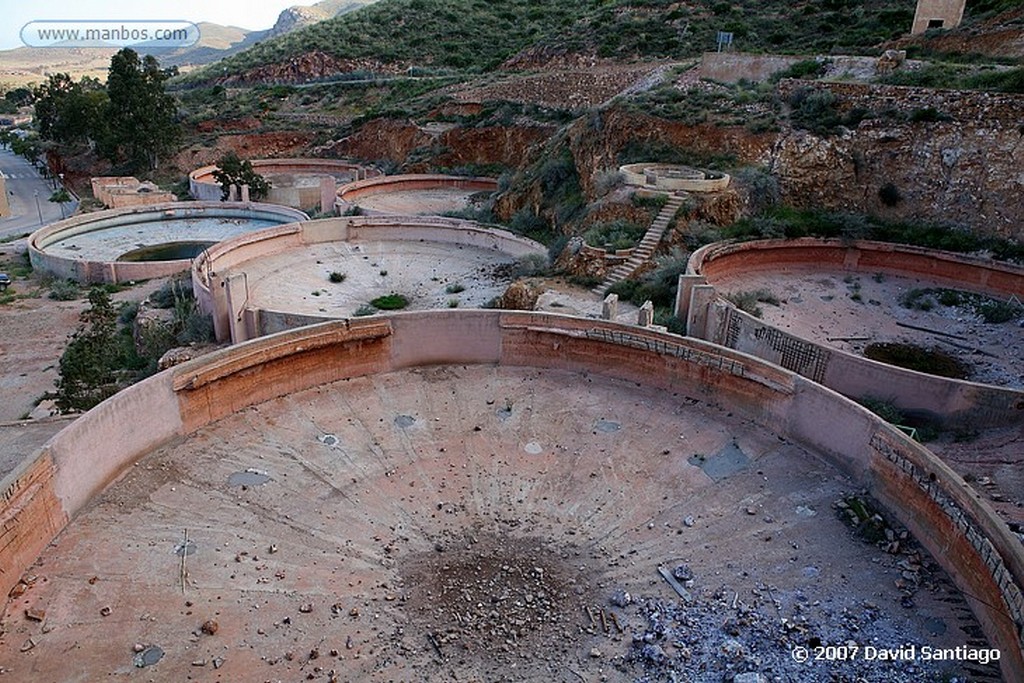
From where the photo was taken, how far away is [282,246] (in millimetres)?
23703

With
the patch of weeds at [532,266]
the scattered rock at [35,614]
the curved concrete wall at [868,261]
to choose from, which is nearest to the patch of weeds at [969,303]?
the curved concrete wall at [868,261]

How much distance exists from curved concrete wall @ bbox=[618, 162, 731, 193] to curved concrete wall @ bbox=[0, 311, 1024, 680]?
35.3 ft

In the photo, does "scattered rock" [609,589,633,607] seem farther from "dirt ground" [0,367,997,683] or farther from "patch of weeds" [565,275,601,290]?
"patch of weeds" [565,275,601,290]

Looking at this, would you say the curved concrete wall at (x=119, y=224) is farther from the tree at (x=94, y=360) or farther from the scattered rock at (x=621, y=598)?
the scattered rock at (x=621, y=598)

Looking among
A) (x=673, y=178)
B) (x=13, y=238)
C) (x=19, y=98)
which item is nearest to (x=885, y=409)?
(x=673, y=178)

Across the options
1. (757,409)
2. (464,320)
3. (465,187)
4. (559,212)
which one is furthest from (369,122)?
(757,409)

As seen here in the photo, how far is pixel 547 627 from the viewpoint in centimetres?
734

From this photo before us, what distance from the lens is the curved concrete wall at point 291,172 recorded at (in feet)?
119

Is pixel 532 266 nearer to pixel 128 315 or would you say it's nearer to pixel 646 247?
pixel 646 247

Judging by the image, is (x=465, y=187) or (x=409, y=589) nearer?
(x=409, y=589)

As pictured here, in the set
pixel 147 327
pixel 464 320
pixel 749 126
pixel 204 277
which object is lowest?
pixel 147 327

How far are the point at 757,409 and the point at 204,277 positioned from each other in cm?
1553

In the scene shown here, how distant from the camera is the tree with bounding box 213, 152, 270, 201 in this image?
35.7 metres

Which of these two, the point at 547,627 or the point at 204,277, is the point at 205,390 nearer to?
the point at 547,627
